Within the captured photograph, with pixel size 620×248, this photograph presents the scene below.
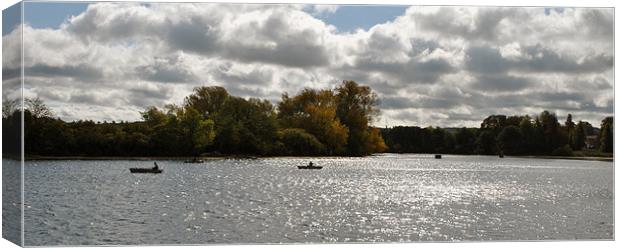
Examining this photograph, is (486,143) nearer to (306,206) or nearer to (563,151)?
(563,151)

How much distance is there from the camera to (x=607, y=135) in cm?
1498

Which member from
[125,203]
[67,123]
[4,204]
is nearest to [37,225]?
[4,204]

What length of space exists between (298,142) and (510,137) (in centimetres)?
356

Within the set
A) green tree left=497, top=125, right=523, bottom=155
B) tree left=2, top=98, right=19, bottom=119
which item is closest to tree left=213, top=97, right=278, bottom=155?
tree left=2, top=98, right=19, bottom=119

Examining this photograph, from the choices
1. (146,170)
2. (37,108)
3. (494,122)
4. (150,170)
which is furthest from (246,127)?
(494,122)

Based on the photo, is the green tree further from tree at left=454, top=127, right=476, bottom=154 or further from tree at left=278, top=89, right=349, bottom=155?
tree at left=278, top=89, right=349, bottom=155

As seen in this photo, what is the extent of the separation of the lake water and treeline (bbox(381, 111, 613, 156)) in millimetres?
365

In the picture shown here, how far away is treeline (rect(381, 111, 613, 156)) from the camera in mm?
14992

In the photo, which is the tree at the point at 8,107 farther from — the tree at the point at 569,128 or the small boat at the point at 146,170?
the tree at the point at 569,128

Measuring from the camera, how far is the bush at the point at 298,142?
16.0 m

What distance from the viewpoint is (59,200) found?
1565 centimetres

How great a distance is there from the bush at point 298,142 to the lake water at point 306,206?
386 millimetres

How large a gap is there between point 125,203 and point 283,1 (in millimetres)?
4746

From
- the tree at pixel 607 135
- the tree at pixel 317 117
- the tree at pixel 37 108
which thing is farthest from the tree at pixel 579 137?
the tree at pixel 37 108
